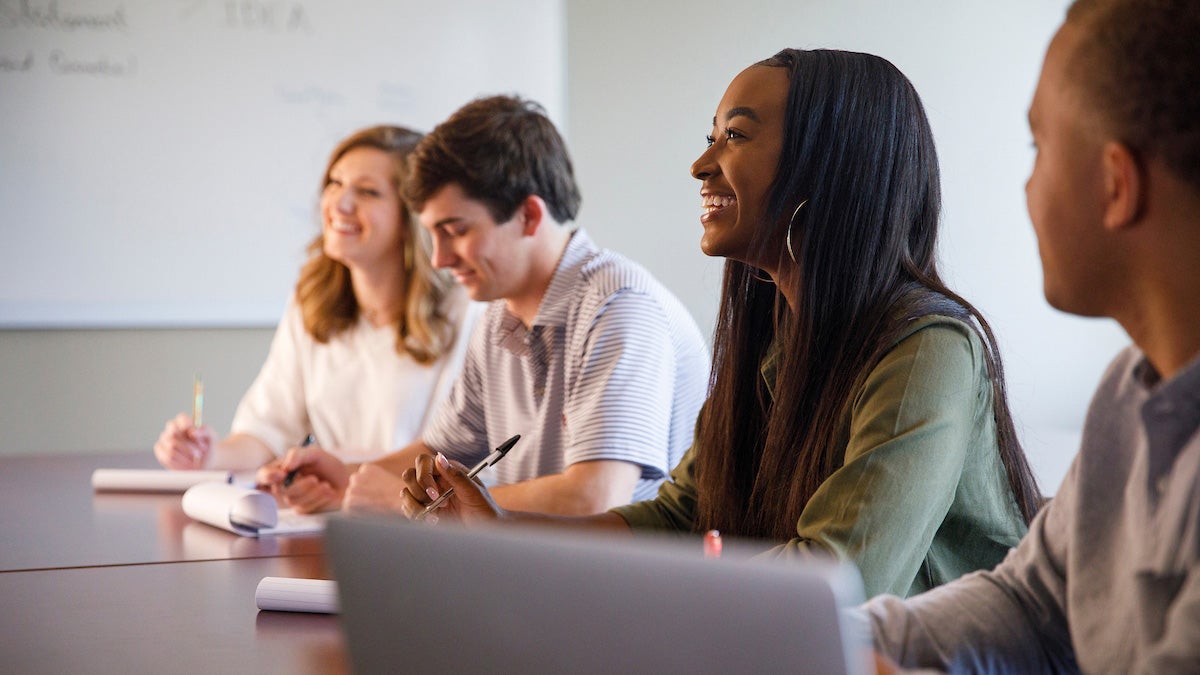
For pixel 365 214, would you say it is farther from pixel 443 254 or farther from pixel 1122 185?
pixel 1122 185

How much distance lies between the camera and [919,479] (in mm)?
1135

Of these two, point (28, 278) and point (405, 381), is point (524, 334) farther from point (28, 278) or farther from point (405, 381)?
point (28, 278)

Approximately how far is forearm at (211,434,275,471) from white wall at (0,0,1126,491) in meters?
0.85

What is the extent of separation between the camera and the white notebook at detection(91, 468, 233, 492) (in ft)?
6.82

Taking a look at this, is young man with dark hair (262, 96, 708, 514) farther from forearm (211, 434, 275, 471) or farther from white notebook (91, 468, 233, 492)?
forearm (211, 434, 275, 471)

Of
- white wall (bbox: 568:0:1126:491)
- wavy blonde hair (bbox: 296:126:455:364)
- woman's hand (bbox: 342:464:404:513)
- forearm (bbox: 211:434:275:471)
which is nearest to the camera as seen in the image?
woman's hand (bbox: 342:464:404:513)

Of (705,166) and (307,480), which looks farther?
(307,480)

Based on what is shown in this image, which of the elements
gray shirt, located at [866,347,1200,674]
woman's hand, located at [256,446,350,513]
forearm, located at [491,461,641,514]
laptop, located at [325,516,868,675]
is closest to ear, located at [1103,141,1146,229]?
gray shirt, located at [866,347,1200,674]

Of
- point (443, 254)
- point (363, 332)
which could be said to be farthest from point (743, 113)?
point (363, 332)

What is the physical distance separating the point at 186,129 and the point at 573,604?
120 inches

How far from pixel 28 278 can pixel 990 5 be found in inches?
122

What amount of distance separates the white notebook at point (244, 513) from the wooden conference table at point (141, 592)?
2 centimetres

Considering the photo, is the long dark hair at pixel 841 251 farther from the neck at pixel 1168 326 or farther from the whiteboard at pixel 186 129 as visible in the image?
the whiteboard at pixel 186 129

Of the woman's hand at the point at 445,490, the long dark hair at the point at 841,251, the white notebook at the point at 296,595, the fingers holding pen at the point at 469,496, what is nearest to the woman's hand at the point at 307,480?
the woman's hand at the point at 445,490
